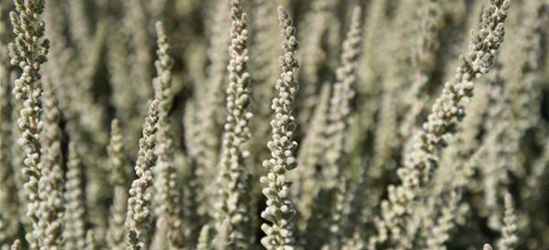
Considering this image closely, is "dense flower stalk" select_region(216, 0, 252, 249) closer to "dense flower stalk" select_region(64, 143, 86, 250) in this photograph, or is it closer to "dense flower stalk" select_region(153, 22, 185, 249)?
"dense flower stalk" select_region(153, 22, 185, 249)

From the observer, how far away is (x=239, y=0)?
110cm

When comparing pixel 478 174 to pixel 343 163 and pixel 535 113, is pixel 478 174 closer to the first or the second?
pixel 535 113

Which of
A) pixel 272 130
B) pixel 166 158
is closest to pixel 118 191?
pixel 166 158

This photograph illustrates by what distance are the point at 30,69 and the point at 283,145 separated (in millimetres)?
374

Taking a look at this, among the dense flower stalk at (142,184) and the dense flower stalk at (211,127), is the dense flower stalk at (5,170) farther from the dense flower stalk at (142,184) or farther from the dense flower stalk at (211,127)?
the dense flower stalk at (142,184)

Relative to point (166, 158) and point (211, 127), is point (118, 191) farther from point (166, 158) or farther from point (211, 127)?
point (211, 127)

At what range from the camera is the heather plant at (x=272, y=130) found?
1061 millimetres

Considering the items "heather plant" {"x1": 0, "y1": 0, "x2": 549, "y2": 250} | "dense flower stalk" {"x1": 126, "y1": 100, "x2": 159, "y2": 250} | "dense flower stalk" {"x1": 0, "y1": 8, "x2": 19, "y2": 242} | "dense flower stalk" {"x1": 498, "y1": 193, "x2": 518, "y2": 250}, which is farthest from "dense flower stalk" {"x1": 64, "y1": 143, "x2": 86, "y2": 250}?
"dense flower stalk" {"x1": 498, "y1": 193, "x2": 518, "y2": 250}

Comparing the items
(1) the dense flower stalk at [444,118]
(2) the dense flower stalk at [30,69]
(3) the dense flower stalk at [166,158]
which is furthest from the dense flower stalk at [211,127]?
(2) the dense flower stalk at [30,69]

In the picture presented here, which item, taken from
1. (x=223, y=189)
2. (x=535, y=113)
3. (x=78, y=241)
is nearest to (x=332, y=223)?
(x=223, y=189)

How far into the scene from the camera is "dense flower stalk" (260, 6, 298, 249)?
0.97m

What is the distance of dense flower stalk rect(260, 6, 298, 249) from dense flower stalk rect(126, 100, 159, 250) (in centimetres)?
17

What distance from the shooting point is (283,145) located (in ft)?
3.27

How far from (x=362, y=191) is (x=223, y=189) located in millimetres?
321
